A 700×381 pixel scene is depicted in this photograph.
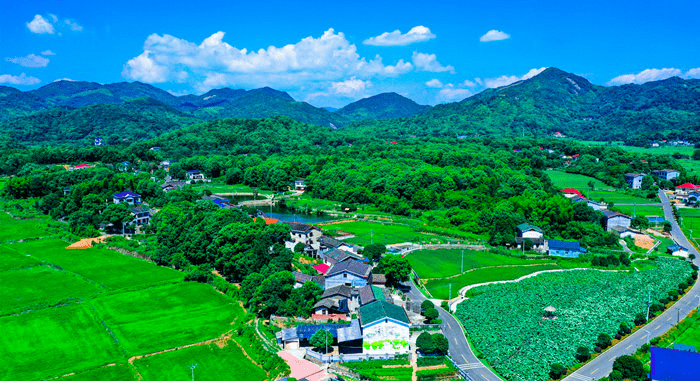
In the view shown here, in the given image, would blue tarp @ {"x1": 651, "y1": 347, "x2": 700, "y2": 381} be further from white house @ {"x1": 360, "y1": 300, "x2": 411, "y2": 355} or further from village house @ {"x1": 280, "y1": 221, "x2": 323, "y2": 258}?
village house @ {"x1": 280, "y1": 221, "x2": 323, "y2": 258}

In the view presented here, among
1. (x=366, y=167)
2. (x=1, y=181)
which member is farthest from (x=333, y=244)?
(x=1, y=181)

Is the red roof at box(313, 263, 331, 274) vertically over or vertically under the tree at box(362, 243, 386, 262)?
under

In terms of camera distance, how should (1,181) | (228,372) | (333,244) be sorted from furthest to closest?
(1,181), (333,244), (228,372)

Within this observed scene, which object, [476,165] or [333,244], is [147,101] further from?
[333,244]

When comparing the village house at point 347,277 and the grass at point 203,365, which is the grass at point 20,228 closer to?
the grass at point 203,365

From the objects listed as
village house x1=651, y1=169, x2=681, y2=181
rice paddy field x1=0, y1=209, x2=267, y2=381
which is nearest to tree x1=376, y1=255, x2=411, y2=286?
rice paddy field x1=0, y1=209, x2=267, y2=381
